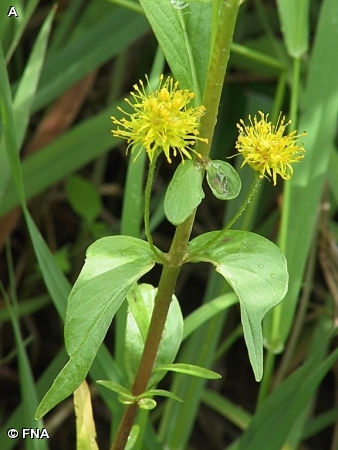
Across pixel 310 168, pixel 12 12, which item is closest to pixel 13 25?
pixel 12 12

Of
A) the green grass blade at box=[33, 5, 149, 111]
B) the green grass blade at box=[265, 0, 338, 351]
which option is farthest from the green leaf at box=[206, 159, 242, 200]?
the green grass blade at box=[33, 5, 149, 111]

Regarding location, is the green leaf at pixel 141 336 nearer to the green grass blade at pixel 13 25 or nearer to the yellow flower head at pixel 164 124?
the yellow flower head at pixel 164 124

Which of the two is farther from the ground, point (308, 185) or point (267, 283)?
point (267, 283)

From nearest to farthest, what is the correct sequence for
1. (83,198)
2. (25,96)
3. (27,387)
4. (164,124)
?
(164,124)
(27,387)
(25,96)
(83,198)

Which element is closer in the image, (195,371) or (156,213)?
(195,371)

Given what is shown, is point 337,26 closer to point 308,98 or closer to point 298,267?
point 308,98

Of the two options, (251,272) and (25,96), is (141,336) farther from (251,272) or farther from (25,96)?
(25,96)

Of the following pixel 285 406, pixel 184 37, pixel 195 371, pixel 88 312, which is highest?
pixel 184 37

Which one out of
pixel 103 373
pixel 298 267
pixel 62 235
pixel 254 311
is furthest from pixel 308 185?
pixel 62 235
